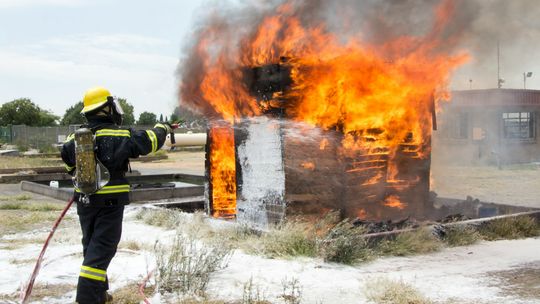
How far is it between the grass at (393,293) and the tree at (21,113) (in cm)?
7301

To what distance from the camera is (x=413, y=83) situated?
9.09 meters

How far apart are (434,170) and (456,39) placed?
10.8ft

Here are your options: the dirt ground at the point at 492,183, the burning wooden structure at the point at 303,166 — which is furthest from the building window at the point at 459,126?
the burning wooden structure at the point at 303,166

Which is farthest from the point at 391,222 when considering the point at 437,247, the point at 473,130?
the point at 473,130

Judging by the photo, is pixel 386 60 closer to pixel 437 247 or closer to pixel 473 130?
pixel 437 247

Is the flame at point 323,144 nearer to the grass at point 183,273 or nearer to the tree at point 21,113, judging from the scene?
the grass at point 183,273

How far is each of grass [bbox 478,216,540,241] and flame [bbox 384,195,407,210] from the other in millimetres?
1340

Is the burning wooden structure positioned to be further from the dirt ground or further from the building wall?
the building wall

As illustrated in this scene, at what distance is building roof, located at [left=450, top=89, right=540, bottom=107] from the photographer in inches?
970

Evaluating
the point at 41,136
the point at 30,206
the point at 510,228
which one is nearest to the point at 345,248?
the point at 510,228

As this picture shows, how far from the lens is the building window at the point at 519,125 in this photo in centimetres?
2661

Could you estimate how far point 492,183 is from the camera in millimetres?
17609

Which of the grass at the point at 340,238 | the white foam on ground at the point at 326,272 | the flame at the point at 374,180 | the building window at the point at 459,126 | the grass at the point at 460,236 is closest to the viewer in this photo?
the white foam on ground at the point at 326,272

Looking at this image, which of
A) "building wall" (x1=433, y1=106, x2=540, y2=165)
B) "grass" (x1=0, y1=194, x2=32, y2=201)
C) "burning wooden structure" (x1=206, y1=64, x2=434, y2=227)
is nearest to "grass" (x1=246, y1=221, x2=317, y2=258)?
"burning wooden structure" (x1=206, y1=64, x2=434, y2=227)
